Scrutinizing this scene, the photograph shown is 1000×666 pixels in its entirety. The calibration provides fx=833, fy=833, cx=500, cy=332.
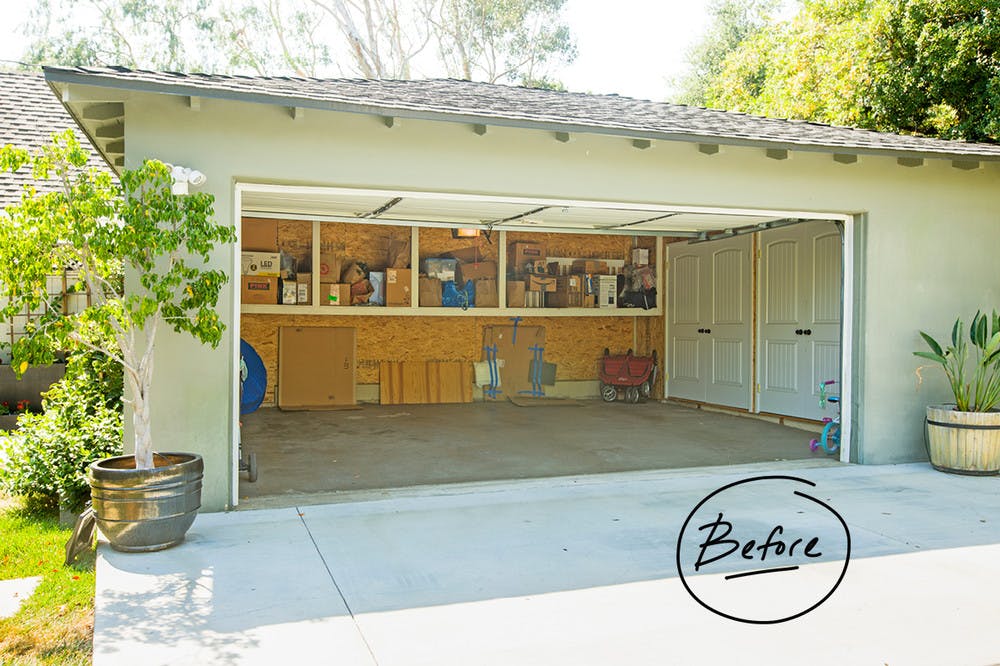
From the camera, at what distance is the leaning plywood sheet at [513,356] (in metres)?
12.0

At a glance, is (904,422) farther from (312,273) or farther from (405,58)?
(405,58)

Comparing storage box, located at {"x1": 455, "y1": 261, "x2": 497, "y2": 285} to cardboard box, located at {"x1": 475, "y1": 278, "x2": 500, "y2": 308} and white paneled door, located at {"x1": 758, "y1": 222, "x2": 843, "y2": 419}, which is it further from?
white paneled door, located at {"x1": 758, "y1": 222, "x2": 843, "y2": 419}

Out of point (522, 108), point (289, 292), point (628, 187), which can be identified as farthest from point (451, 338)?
point (522, 108)

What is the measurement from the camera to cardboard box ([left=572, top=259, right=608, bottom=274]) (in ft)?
40.3

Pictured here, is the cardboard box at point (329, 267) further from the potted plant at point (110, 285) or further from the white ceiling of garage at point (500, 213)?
the potted plant at point (110, 285)

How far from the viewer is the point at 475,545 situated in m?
4.53

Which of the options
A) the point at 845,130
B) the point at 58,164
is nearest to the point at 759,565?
the point at 58,164

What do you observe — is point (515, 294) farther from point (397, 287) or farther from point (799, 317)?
point (799, 317)

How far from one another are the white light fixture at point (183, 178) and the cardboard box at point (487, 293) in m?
6.69

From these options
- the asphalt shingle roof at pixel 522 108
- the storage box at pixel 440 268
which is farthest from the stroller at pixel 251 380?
the asphalt shingle roof at pixel 522 108

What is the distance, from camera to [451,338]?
39.4 feet

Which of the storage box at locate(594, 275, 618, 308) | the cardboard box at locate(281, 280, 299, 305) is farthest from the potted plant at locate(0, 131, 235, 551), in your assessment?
the storage box at locate(594, 275, 618, 308)

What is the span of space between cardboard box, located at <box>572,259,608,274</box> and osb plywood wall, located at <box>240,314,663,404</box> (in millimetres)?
776

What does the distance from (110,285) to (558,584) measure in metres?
2.78
